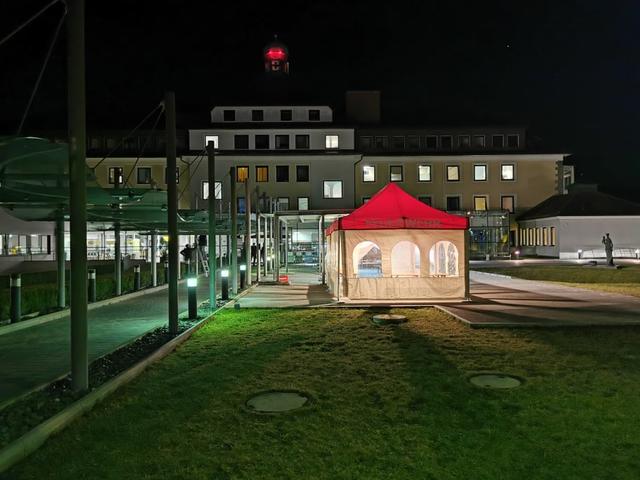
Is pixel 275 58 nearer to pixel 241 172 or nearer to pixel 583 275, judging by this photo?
pixel 241 172

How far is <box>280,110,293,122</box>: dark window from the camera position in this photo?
4619 cm

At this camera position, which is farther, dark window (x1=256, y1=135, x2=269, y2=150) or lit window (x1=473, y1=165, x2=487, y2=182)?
lit window (x1=473, y1=165, x2=487, y2=182)

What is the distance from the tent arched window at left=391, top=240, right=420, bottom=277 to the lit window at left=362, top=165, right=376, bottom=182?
95.1ft

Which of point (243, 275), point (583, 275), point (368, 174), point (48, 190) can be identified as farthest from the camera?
point (368, 174)

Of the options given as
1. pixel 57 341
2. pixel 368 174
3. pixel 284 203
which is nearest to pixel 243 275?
pixel 57 341

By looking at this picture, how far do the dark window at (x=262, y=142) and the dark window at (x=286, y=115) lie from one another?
2.08 m

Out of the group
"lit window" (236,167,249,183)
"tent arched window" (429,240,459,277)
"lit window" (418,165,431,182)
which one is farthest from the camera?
"lit window" (418,165,431,182)

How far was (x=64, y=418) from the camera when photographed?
555 centimetres

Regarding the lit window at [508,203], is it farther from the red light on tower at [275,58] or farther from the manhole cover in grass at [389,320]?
the manhole cover in grass at [389,320]

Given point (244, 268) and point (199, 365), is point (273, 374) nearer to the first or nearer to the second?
point (199, 365)

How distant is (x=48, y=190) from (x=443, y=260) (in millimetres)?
11897

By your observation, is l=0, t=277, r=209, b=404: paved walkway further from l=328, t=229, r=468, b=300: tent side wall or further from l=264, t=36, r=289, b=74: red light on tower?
l=264, t=36, r=289, b=74: red light on tower

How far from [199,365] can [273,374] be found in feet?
4.29

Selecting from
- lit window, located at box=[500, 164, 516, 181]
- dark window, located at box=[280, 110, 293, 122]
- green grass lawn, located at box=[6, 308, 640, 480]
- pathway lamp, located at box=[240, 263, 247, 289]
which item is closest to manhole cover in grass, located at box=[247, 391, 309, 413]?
green grass lawn, located at box=[6, 308, 640, 480]
